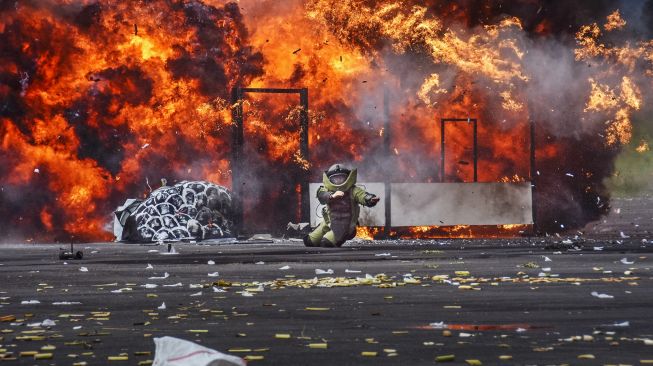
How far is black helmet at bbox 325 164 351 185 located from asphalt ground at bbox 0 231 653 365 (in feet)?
19.1

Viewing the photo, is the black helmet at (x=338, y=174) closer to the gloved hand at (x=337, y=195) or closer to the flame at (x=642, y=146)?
the gloved hand at (x=337, y=195)

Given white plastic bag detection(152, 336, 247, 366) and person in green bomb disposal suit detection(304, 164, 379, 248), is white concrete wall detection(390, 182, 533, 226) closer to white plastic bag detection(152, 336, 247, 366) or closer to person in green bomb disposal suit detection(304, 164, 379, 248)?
person in green bomb disposal suit detection(304, 164, 379, 248)

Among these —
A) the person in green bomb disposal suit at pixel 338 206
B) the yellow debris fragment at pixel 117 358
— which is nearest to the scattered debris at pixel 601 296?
the yellow debris fragment at pixel 117 358

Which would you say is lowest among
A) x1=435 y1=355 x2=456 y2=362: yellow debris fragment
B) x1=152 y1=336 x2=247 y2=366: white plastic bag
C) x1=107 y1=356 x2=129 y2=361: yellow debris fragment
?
x1=435 y1=355 x2=456 y2=362: yellow debris fragment

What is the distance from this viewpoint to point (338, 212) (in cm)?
3288

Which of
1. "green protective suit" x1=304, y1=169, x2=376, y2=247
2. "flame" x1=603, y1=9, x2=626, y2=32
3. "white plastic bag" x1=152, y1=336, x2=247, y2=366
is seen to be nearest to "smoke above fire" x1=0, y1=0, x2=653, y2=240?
"flame" x1=603, y1=9, x2=626, y2=32

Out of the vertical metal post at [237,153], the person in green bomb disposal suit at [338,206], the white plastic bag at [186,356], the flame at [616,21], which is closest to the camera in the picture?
the white plastic bag at [186,356]

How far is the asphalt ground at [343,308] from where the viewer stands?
11.3 meters

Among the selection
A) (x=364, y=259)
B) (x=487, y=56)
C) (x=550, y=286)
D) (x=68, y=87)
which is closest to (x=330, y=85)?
(x=487, y=56)

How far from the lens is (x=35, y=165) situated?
40.5 metres

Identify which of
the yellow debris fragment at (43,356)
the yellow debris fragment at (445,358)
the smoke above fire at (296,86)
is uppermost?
the smoke above fire at (296,86)

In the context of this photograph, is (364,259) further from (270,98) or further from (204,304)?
(270,98)

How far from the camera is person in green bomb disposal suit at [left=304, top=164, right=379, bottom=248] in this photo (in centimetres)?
3278

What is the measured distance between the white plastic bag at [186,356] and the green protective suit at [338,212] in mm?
24252
